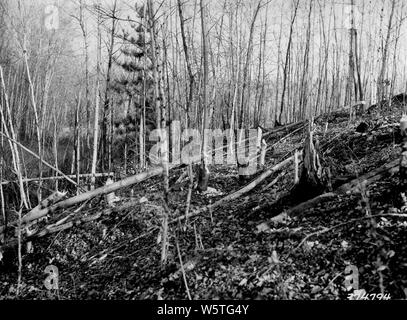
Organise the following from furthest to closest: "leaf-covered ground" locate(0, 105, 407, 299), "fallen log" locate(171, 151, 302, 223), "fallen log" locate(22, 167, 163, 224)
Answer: "fallen log" locate(22, 167, 163, 224) → "fallen log" locate(171, 151, 302, 223) → "leaf-covered ground" locate(0, 105, 407, 299)

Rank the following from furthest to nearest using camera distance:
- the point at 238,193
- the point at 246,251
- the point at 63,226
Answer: the point at 238,193
the point at 63,226
the point at 246,251

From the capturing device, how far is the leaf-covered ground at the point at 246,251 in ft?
10.9

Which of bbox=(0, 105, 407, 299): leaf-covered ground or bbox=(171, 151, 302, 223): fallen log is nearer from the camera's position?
bbox=(0, 105, 407, 299): leaf-covered ground

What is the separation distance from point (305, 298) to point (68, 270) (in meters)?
3.76

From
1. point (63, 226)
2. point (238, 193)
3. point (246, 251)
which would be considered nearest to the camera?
point (246, 251)

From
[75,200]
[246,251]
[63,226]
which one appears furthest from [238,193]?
[63,226]

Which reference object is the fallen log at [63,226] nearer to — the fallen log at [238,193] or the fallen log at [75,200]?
the fallen log at [75,200]

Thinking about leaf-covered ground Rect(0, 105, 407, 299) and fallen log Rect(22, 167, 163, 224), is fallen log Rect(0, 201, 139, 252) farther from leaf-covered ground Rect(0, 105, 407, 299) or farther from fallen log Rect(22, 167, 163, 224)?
fallen log Rect(22, 167, 163, 224)

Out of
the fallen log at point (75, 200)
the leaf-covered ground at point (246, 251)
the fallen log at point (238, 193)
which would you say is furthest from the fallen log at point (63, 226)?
the fallen log at point (238, 193)

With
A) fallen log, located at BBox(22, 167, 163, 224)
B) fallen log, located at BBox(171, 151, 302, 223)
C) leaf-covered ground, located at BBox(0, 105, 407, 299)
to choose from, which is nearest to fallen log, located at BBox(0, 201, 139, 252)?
leaf-covered ground, located at BBox(0, 105, 407, 299)

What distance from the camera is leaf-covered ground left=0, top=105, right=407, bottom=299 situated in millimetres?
3322

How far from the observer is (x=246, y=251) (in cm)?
411

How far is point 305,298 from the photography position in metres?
3.13

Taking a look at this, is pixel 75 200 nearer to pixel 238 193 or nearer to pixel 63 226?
pixel 63 226
